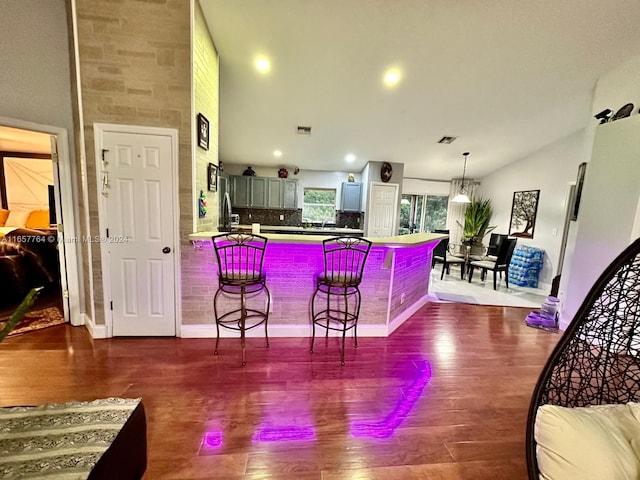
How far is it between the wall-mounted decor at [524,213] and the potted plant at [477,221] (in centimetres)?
60

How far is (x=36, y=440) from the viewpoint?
1.02m

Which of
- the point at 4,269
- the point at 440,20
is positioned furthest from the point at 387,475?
the point at 4,269

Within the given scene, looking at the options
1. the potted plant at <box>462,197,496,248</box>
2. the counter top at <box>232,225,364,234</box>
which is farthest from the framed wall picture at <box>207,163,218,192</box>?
the potted plant at <box>462,197,496,248</box>

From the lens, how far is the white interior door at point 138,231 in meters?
2.46

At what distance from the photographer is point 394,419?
1.80 meters

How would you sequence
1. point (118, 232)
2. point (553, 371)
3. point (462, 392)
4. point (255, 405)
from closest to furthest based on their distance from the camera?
point (553, 371)
point (255, 405)
point (462, 392)
point (118, 232)

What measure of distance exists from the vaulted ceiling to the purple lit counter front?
2182mm

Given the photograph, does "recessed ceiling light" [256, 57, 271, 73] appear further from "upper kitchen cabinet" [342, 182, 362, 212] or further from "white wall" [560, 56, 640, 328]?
"white wall" [560, 56, 640, 328]

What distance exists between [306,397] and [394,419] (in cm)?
63

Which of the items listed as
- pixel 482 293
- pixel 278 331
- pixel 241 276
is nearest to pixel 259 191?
pixel 278 331

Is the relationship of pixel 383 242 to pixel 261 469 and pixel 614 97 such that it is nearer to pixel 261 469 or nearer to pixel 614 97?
pixel 261 469

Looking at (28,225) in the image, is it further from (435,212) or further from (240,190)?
(435,212)

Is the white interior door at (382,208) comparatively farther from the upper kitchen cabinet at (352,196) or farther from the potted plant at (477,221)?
the potted plant at (477,221)

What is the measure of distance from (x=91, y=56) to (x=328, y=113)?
2.97 m
